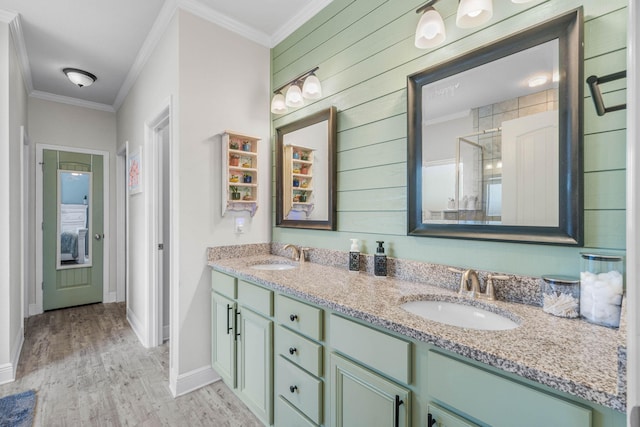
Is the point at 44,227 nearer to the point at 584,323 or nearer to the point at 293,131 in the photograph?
the point at 293,131

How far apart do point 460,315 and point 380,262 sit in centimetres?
52

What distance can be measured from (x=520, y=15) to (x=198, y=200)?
2.10 meters

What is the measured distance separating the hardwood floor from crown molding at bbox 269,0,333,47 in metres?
2.78

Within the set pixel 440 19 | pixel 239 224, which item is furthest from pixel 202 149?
pixel 440 19

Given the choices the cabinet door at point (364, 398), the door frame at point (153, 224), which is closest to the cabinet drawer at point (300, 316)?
the cabinet door at point (364, 398)

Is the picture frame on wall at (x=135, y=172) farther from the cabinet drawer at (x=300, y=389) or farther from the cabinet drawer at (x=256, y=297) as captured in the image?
the cabinet drawer at (x=300, y=389)

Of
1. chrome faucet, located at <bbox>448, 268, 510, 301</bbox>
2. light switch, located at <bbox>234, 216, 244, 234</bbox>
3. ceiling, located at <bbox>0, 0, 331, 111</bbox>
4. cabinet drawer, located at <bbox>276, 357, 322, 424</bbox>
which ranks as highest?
ceiling, located at <bbox>0, 0, 331, 111</bbox>

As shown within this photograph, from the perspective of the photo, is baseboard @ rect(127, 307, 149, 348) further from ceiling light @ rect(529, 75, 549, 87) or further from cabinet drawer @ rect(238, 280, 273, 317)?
ceiling light @ rect(529, 75, 549, 87)

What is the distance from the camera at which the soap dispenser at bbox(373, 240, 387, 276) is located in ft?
5.59

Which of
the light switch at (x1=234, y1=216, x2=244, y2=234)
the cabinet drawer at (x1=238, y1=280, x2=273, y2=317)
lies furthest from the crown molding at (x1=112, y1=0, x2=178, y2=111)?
the cabinet drawer at (x1=238, y1=280, x2=273, y2=317)

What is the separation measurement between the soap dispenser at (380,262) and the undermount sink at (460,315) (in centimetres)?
37

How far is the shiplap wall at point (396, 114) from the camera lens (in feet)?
3.44

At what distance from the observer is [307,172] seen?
2301 millimetres

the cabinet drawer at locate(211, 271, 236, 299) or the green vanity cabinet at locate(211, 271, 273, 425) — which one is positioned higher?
the cabinet drawer at locate(211, 271, 236, 299)
